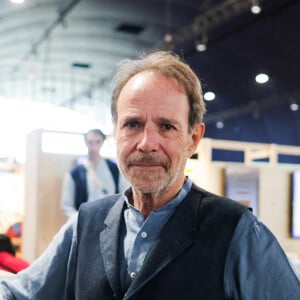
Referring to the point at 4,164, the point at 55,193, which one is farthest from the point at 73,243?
the point at 4,164

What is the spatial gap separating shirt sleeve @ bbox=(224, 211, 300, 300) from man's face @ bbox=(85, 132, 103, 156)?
2.79 m

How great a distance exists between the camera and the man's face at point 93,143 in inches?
150

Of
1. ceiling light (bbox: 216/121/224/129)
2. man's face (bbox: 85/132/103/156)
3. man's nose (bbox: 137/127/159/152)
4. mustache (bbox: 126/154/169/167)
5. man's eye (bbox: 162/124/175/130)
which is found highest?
ceiling light (bbox: 216/121/224/129)

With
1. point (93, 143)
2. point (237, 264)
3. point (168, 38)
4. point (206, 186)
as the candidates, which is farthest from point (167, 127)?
point (168, 38)

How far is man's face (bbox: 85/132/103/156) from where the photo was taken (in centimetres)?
382

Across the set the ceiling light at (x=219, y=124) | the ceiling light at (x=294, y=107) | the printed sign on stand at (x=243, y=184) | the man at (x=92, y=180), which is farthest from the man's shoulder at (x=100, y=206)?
the ceiling light at (x=219, y=124)

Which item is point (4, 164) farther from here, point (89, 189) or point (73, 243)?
point (73, 243)

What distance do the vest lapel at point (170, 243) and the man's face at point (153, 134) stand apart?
0.08 meters

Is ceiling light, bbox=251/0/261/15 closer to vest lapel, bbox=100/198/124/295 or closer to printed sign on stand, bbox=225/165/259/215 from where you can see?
printed sign on stand, bbox=225/165/259/215

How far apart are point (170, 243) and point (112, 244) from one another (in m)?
0.17

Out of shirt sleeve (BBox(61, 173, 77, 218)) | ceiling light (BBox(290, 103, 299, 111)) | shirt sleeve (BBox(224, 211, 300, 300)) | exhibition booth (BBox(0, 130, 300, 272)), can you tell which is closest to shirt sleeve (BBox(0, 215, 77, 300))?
shirt sleeve (BBox(224, 211, 300, 300))

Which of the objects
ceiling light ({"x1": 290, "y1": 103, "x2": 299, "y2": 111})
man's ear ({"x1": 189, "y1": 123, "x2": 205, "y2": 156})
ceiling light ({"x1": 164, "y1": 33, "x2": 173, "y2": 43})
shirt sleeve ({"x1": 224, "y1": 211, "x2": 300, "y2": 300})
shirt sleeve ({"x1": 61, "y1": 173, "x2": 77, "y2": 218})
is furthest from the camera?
ceiling light ({"x1": 290, "y1": 103, "x2": 299, "y2": 111})

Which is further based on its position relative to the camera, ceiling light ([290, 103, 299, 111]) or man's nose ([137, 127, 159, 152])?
ceiling light ([290, 103, 299, 111])

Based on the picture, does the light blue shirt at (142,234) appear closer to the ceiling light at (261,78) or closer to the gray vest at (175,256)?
the gray vest at (175,256)
